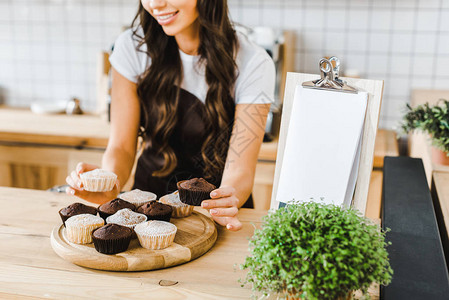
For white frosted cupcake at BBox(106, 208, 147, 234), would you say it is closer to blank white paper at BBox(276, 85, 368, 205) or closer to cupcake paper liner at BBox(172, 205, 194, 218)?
cupcake paper liner at BBox(172, 205, 194, 218)

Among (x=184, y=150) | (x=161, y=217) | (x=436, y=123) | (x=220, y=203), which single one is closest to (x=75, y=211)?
(x=161, y=217)

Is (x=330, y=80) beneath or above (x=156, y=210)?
above

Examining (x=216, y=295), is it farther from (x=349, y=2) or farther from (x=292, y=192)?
(x=349, y=2)

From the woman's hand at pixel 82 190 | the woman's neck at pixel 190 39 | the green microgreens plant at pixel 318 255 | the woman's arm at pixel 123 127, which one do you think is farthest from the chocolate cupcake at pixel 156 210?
the woman's neck at pixel 190 39

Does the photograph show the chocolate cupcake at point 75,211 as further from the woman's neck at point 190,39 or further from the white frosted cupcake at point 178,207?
the woman's neck at point 190,39

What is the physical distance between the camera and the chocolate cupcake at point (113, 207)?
1018mm

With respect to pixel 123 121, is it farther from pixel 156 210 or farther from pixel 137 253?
pixel 137 253

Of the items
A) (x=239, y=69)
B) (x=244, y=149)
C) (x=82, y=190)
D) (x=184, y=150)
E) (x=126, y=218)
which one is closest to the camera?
(x=126, y=218)

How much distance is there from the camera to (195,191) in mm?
1029

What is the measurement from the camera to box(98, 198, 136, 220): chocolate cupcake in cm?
102

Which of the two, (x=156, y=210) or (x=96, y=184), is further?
(x=96, y=184)

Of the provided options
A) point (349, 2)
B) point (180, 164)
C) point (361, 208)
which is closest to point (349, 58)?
point (349, 2)

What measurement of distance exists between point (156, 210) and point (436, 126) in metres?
1.06

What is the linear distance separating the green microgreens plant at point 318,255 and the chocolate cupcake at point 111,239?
12.2 inches
